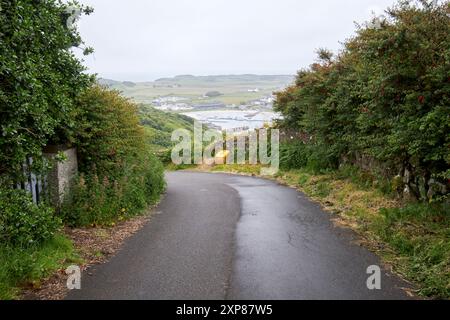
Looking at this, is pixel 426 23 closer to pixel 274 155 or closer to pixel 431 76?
pixel 431 76

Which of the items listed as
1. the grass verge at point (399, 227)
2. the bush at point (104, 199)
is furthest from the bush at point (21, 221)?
the grass verge at point (399, 227)

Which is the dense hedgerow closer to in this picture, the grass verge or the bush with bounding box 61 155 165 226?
the grass verge

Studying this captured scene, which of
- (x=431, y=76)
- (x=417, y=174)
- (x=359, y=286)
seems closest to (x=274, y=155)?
(x=417, y=174)

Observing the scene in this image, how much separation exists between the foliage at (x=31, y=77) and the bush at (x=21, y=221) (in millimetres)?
582

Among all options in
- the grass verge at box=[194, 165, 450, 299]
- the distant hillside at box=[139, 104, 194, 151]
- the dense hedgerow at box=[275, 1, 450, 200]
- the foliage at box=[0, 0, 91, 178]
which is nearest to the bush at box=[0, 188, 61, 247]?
the foliage at box=[0, 0, 91, 178]

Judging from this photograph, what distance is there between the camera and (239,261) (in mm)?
6926

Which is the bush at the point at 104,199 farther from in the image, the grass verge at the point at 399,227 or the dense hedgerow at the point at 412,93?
the dense hedgerow at the point at 412,93

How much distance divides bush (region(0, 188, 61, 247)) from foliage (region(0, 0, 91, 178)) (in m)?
0.58

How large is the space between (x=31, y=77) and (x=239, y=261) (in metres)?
4.38

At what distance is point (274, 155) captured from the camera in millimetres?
24312

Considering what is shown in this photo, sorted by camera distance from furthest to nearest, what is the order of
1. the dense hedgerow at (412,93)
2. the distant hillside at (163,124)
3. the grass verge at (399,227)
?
the distant hillside at (163,124), the dense hedgerow at (412,93), the grass verge at (399,227)

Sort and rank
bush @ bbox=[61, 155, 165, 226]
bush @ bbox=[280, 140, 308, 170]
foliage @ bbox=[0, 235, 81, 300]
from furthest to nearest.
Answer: bush @ bbox=[280, 140, 308, 170] < bush @ bbox=[61, 155, 165, 226] < foliage @ bbox=[0, 235, 81, 300]

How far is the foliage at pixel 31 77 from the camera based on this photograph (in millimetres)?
6105

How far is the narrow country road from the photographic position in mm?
5625
